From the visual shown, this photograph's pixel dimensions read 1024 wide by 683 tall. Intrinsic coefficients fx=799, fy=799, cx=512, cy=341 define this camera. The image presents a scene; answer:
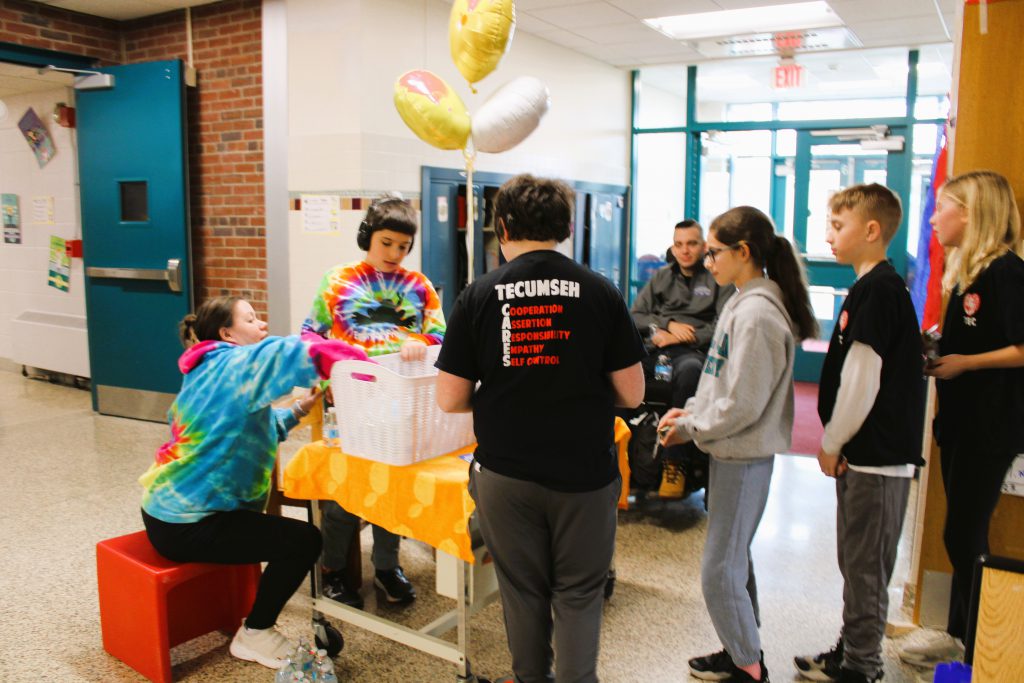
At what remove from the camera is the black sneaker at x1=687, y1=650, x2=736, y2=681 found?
244cm

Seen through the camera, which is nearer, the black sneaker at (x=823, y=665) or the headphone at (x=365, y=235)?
the black sneaker at (x=823, y=665)

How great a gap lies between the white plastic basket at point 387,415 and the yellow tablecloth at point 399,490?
0.05 m

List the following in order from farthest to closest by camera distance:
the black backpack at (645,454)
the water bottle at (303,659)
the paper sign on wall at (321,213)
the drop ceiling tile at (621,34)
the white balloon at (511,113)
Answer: the drop ceiling tile at (621,34), the paper sign on wall at (321,213), the black backpack at (645,454), the white balloon at (511,113), the water bottle at (303,659)

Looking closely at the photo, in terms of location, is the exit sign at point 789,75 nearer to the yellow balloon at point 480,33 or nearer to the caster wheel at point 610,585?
the yellow balloon at point 480,33

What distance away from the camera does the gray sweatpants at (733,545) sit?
2.15 meters

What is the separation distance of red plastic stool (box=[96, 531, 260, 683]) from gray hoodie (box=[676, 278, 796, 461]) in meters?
1.58

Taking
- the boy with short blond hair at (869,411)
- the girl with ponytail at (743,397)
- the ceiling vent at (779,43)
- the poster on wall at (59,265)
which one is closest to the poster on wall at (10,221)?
the poster on wall at (59,265)

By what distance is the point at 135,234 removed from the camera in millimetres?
5477

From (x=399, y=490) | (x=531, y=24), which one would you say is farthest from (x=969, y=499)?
(x=531, y=24)

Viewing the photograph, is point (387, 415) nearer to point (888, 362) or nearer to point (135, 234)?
point (888, 362)

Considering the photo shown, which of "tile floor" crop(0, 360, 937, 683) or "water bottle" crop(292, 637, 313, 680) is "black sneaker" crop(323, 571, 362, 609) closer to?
"tile floor" crop(0, 360, 937, 683)

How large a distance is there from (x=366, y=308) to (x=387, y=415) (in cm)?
73

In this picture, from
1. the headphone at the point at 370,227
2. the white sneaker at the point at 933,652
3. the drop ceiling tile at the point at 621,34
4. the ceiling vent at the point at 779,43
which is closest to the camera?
the white sneaker at the point at 933,652

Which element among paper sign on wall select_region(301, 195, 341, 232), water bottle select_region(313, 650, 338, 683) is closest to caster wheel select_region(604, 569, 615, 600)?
water bottle select_region(313, 650, 338, 683)
